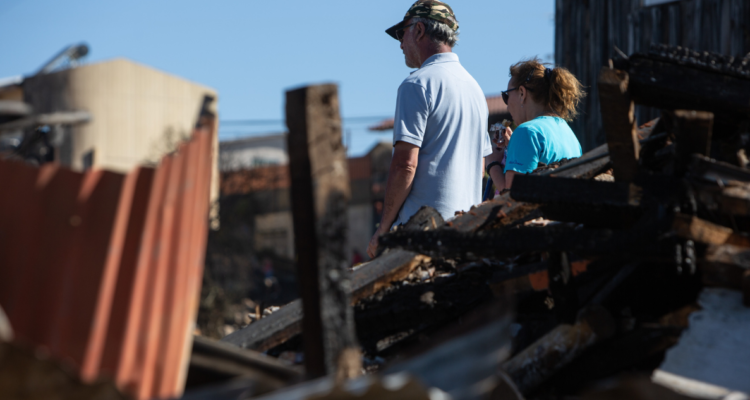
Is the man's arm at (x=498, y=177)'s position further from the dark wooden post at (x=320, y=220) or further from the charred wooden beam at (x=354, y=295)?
the dark wooden post at (x=320, y=220)

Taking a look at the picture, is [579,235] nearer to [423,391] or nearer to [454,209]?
[423,391]

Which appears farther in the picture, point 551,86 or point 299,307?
point 551,86

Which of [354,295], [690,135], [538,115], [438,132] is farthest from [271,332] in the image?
[538,115]

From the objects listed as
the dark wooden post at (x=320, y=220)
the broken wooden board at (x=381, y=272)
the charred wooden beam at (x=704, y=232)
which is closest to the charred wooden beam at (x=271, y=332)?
the broken wooden board at (x=381, y=272)

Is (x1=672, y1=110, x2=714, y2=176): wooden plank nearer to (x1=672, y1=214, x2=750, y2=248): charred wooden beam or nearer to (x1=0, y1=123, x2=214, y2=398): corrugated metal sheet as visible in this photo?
(x1=672, y1=214, x2=750, y2=248): charred wooden beam

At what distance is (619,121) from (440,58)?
1676mm

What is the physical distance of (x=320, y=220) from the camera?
162 centimetres

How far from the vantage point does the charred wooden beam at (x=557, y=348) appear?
7.75 ft

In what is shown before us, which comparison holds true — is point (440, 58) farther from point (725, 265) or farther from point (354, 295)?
point (725, 265)

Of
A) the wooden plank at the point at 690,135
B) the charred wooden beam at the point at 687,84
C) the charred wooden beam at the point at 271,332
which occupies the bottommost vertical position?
the charred wooden beam at the point at 271,332

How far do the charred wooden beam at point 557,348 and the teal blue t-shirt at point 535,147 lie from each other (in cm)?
144

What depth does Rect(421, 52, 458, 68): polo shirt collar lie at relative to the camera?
150 inches

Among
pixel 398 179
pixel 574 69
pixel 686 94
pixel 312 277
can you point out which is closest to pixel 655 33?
pixel 574 69


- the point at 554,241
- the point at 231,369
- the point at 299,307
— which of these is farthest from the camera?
the point at 299,307
